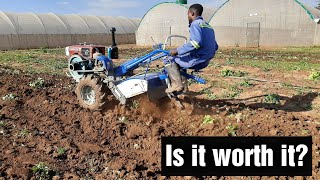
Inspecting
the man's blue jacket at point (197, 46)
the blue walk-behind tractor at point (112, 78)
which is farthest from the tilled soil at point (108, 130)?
the man's blue jacket at point (197, 46)

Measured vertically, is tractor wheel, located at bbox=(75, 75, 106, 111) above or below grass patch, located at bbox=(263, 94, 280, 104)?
above

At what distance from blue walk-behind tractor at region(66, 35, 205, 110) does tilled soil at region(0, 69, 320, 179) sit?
33 cm

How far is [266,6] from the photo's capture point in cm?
3008

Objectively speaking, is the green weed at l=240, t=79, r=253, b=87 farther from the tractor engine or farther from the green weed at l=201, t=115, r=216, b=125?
the tractor engine

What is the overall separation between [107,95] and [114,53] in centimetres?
100

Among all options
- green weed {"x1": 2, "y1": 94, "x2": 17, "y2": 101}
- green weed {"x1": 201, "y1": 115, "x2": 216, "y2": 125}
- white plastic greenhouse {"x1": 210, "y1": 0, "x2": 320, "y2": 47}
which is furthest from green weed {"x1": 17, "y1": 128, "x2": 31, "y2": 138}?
white plastic greenhouse {"x1": 210, "y1": 0, "x2": 320, "y2": 47}

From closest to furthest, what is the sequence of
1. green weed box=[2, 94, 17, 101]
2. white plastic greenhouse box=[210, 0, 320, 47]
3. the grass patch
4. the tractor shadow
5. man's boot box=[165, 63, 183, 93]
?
man's boot box=[165, 63, 183, 93] → the tractor shadow → green weed box=[2, 94, 17, 101] → the grass patch → white plastic greenhouse box=[210, 0, 320, 47]

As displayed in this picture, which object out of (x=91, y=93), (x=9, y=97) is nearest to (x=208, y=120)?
(x=91, y=93)

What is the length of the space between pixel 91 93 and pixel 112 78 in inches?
27.1

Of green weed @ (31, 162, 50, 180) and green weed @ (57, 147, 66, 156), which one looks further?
green weed @ (57, 147, 66, 156)

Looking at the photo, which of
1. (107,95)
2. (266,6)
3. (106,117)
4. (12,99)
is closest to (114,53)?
(107,95)

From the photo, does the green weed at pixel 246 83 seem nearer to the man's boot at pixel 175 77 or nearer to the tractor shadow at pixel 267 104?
the tractor shadow at pixel 267 104

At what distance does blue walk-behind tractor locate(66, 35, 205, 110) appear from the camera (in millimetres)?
7270

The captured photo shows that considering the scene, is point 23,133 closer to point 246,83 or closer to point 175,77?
point 175,77
